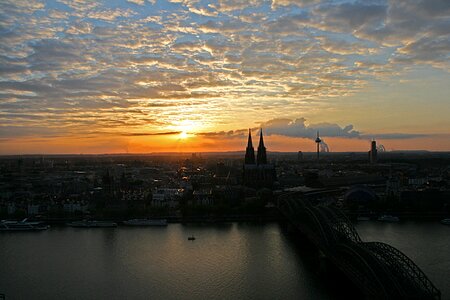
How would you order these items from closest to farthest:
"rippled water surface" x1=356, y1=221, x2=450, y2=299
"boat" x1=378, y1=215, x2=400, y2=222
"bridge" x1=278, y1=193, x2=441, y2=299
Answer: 1. "bridge" x1=278, y1=193, x2=441, y2=299
2. "rippled water surface" x1=356, y1=221, x2=450, y2=299
3. "boat" x1=378, y1=215, x2=400, y2=222

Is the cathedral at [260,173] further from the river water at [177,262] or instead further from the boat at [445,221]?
the boat at [445,221]

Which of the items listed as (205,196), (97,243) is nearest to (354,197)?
(205,196)

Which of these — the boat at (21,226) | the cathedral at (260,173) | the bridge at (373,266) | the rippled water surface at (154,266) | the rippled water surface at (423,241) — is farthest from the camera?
the cathedral at (260,173)

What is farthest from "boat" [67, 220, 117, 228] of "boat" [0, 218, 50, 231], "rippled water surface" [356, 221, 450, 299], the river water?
"rippled water surface" [356, 221, 450, 299]

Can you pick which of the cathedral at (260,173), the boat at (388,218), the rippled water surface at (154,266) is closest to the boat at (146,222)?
the rippled water surface at (154,266)

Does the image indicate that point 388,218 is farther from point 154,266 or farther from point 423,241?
point 154,266

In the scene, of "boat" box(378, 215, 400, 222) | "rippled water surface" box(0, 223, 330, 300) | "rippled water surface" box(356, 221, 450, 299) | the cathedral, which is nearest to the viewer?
"rippled water surface" box(0, 223, 330, 300)

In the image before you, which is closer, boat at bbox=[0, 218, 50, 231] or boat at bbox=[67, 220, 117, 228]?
boat at bbox=[0, 218, 50, 231]

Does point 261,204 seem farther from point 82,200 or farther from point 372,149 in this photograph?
point 372,149

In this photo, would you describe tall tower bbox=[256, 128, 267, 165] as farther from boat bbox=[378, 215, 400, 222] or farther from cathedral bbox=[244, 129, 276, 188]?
boat bbox=[378, 215, 400, 222]
